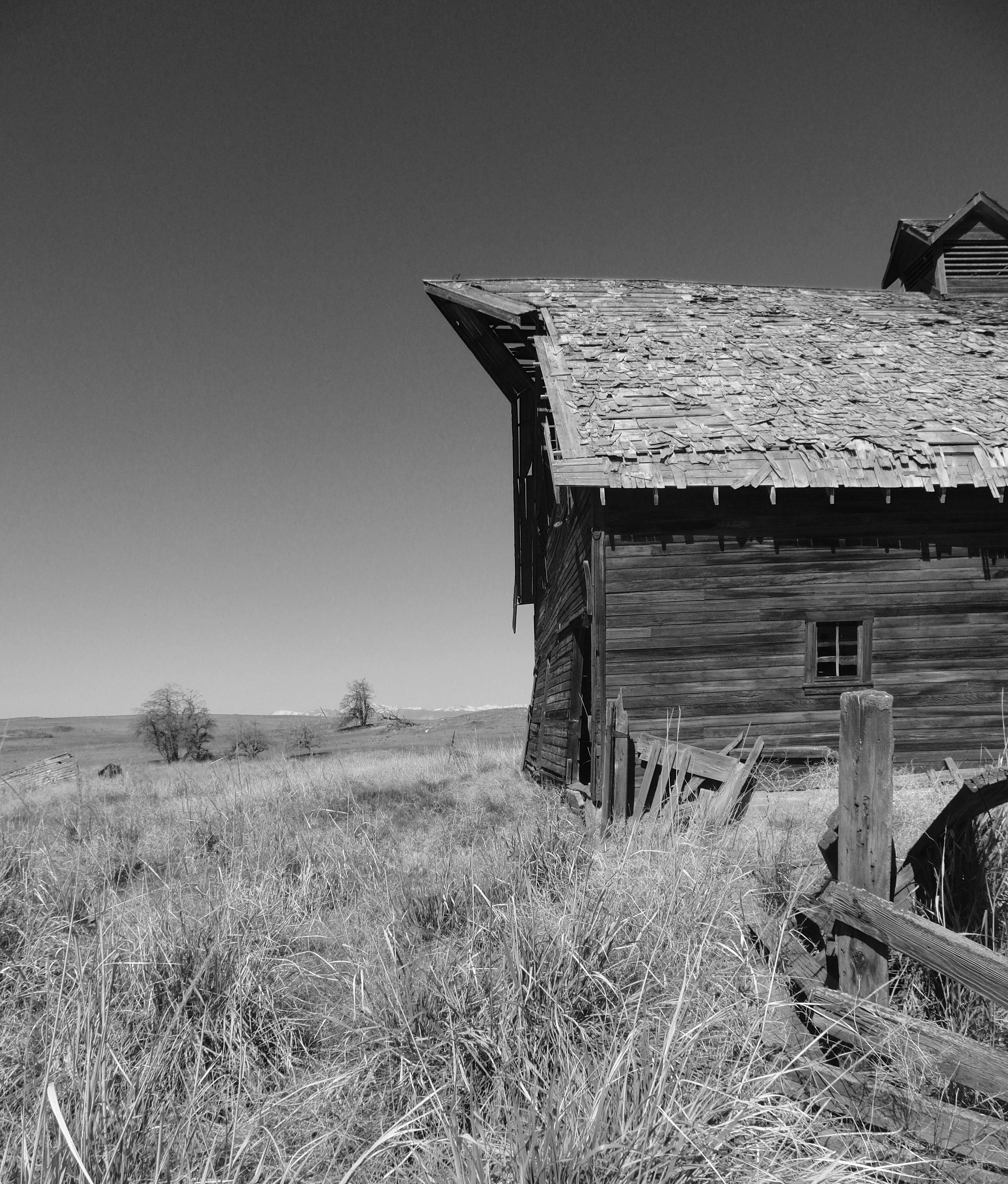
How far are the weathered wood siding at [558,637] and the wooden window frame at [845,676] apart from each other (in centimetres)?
333

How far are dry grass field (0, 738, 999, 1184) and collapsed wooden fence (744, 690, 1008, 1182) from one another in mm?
118

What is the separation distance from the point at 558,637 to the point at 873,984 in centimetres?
1141

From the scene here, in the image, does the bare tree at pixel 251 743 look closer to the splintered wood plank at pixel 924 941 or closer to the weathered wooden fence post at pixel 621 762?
the weathered wooden fence post at pixel 621 762

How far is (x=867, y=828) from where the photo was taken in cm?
284

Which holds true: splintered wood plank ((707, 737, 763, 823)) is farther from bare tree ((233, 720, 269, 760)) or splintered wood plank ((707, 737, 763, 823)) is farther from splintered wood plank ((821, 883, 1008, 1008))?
bare tree ((233, 720, 269, 760))

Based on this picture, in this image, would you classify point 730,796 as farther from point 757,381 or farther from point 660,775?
point 757,381

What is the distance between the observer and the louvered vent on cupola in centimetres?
1546

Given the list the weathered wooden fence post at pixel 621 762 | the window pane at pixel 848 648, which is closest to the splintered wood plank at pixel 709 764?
the weathered wooden fence post at pixel 621 762

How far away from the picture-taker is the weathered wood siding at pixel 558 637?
11.8 metres

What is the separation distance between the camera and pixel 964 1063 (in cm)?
252

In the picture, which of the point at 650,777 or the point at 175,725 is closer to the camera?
the point at 650,777

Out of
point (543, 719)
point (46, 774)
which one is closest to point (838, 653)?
point (543, 719)

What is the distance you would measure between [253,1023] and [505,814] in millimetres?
6894

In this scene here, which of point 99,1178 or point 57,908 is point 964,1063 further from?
point 57,908
